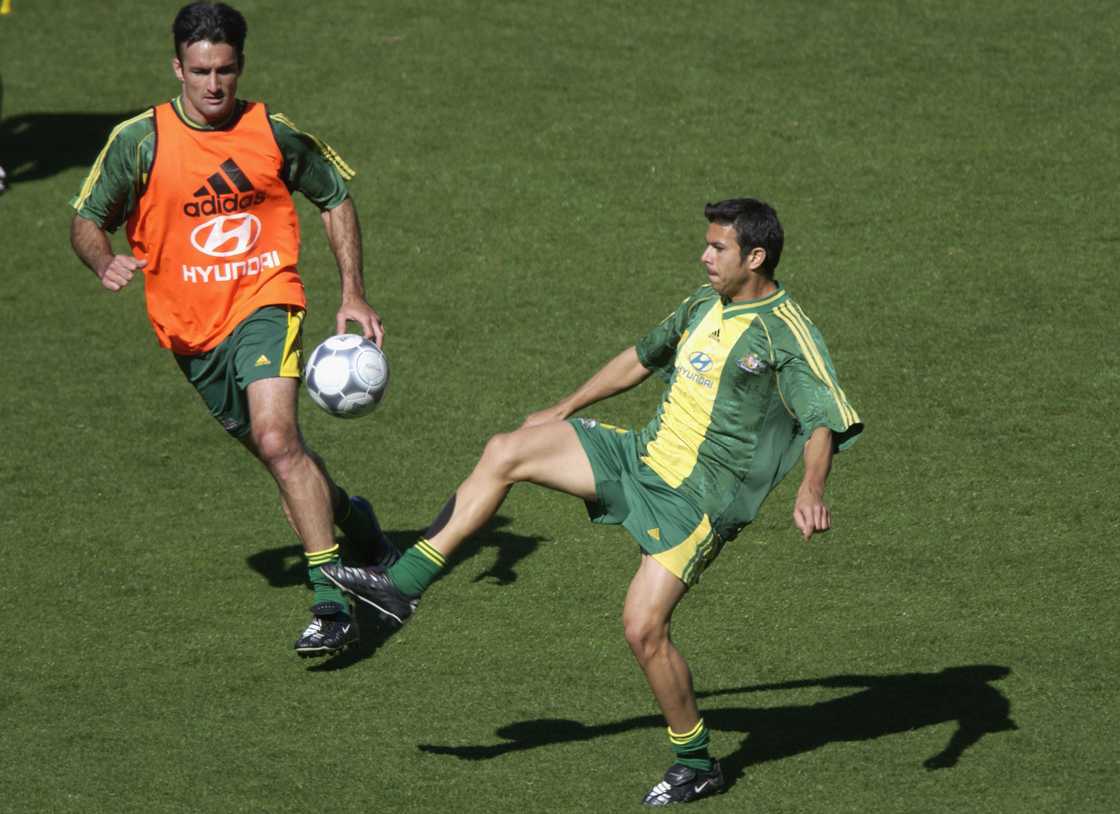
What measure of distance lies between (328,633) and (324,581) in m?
0.26

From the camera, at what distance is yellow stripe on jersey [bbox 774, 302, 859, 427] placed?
257 inches

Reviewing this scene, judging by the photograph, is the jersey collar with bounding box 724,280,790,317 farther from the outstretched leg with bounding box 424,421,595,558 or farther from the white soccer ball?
the white soccer ball

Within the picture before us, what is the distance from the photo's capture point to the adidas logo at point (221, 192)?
803 cm

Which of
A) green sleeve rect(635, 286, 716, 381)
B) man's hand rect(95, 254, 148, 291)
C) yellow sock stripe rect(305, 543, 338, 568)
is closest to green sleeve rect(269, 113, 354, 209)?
man's hand rect(95, 254, 148, 291)

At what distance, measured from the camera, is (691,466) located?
275 inches

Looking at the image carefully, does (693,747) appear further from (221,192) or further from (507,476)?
(221,192)

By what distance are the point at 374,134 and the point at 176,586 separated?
6.19 metres

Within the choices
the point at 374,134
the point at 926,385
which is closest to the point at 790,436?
the point at 926,385

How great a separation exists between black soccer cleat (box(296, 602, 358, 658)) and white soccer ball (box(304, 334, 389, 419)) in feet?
3.18

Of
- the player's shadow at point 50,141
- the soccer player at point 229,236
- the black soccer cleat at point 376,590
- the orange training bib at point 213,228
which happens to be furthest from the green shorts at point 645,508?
the player's shadow at point 50,141

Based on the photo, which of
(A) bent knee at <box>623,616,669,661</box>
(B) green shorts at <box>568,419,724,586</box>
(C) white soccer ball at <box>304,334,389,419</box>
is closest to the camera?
(A) bent knee at <box>623,616,669,661</box>

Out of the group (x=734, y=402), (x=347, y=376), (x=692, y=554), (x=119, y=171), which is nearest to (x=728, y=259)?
(x=734, y=402)

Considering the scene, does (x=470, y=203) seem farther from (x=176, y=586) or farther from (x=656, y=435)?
(x=656, y=435)

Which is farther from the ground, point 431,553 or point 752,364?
point 752,364
